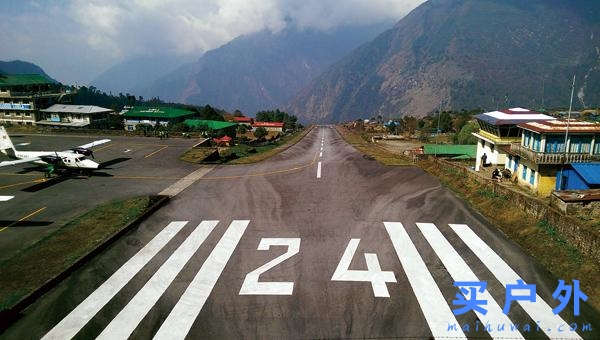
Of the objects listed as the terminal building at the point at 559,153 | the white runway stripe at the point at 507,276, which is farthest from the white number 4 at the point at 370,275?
the terminal building at the point at 559,153

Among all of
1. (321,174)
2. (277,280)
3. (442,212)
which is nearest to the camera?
(277,280)

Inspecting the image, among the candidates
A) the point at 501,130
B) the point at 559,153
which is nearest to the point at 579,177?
the point at 559,153

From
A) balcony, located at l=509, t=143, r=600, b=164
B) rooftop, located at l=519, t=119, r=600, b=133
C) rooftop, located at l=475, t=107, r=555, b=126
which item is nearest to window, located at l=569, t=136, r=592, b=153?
balcony, located at l=509, t=143, r=600, b=164

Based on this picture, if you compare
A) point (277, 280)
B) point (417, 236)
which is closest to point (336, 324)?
point (277, 280)

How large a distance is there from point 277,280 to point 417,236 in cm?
1125

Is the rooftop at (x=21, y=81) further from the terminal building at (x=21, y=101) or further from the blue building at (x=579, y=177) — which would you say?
the blue building at (x=579, y=177)

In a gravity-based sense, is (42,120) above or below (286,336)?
above

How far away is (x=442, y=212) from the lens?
31.2m

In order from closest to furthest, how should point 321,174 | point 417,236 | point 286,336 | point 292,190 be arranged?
point 286,336 → point 417,236 → point 292,190 → point 321,174

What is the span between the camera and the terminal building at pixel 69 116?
356 ft

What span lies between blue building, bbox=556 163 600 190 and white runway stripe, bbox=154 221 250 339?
33302 mm

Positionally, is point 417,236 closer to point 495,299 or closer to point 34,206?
point 495,299

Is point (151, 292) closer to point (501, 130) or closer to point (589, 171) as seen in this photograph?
point (589, 171)

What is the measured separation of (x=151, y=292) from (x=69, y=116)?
111201 mm
